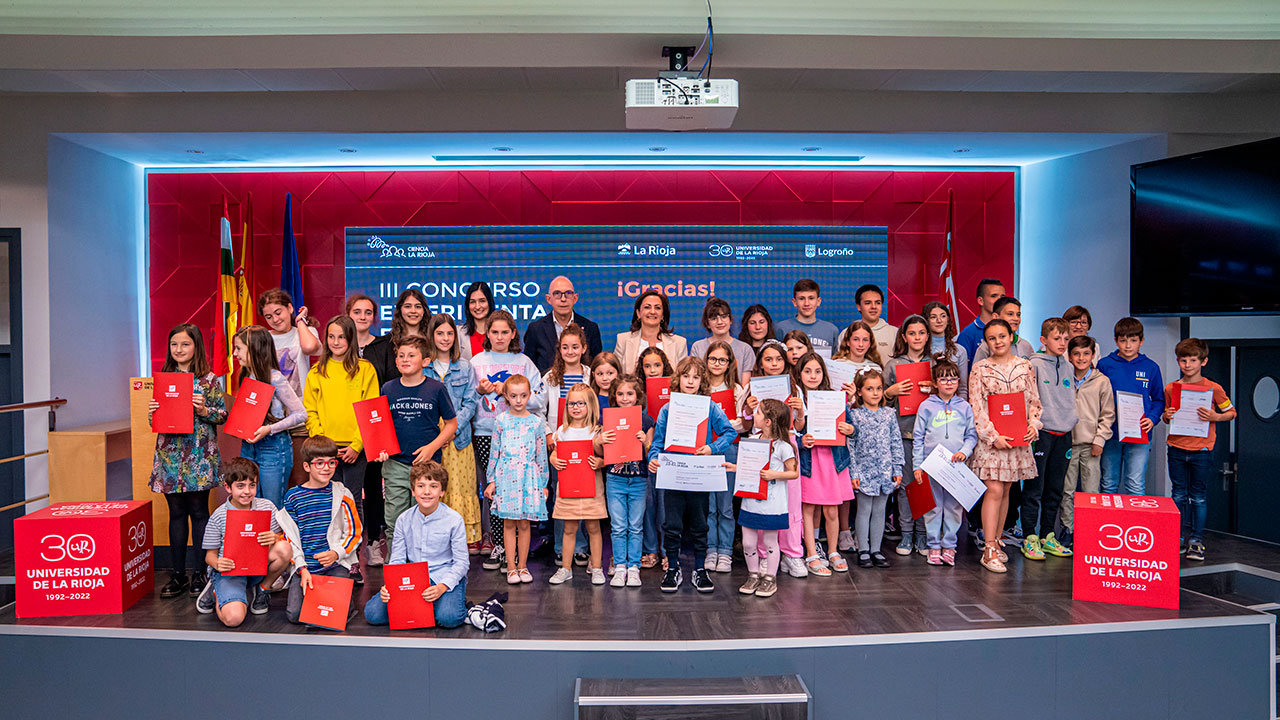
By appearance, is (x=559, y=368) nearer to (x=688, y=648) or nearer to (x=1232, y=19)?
(x=688, y=648)

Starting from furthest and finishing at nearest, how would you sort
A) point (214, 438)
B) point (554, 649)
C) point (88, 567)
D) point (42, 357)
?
point (42, 357)
point (214, 438)
point (88, 567)
point (554, 649)

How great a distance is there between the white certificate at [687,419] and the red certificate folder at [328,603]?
182cm

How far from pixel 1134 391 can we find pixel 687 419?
319 cm

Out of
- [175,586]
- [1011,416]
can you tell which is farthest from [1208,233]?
[175,586]

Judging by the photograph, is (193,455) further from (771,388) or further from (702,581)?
(771,388)

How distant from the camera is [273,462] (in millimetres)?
4348

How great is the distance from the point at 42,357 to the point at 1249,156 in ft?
29.8

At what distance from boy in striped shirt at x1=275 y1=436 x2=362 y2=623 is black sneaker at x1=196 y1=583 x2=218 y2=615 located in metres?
0.39

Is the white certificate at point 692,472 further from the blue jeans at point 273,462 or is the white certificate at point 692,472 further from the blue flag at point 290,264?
the blue flag at point 290,264

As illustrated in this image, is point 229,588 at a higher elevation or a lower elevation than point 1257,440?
lower

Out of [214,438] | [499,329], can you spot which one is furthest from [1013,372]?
[214,438]

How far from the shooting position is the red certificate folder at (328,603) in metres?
3.57

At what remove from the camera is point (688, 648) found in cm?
343

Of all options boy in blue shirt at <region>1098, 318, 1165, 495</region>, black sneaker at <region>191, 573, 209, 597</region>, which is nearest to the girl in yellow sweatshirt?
black sneaker at <region>191, 573, 209, 597</region>
